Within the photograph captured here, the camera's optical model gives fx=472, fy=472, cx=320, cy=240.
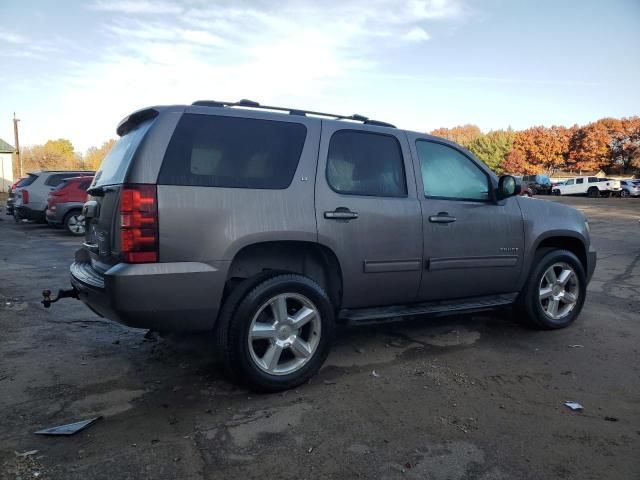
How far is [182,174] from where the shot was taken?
118 inches

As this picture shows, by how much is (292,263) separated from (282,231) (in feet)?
1.22

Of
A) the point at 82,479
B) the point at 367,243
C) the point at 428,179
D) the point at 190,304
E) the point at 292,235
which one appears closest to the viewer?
the point at 82,479

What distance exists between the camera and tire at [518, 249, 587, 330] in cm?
460

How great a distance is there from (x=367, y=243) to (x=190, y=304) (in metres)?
1.38

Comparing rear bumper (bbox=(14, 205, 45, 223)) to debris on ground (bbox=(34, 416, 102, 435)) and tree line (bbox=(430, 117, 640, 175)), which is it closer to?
debris on ground (bbox=(34, 416, 102, 435))

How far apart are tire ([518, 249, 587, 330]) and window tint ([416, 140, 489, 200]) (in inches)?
39.2

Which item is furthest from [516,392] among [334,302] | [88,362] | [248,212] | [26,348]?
[26,348]

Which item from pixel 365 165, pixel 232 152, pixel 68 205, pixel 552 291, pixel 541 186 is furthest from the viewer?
pixel 541 186

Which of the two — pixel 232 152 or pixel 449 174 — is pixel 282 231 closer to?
pixel 232 152

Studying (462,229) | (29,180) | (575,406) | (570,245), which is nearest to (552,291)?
(570,245)

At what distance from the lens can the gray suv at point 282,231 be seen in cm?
292

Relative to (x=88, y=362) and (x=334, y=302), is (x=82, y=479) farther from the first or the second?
(x=334, y=302)

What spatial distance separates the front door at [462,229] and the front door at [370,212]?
0.14 m

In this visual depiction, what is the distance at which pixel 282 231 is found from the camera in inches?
128
